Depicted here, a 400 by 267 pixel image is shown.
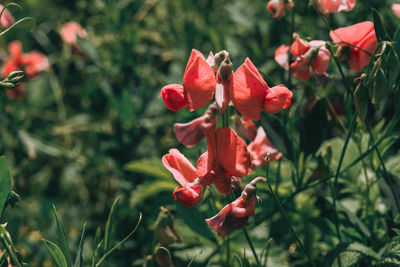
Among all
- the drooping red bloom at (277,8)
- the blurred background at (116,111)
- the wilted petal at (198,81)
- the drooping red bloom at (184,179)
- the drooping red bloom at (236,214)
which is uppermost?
the drooping red bloom at (277,8)

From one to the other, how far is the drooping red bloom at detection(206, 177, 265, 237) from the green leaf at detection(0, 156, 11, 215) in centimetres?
29

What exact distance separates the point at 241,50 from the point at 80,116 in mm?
732

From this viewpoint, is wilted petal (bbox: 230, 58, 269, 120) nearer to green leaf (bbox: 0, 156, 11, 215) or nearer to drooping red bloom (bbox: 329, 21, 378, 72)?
drooping red bloom (bbox: 329, 21, 378, 72)

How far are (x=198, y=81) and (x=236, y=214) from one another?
20 cm

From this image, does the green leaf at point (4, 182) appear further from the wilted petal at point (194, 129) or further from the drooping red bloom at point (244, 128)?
the drooping red bloom at point (244, 128)

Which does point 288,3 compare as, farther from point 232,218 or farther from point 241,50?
point 241,50

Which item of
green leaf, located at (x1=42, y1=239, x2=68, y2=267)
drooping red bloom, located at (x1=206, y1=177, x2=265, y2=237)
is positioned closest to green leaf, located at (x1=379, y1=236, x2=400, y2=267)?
drooping red bloom, located at (x1=206, y1=177, x2=265, y2=237)

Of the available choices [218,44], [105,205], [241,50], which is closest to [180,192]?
[218,44]

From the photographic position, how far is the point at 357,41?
0.76 metres

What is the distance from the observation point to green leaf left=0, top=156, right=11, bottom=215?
0.64 meters

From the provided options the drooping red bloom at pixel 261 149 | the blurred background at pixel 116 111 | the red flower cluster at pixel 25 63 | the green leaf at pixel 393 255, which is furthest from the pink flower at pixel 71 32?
the green leaf at pixel 393 255

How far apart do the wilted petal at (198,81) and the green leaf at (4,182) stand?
0.28 m

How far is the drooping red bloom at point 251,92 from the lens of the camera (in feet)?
2.16

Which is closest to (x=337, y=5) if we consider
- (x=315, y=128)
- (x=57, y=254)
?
(x=315, y=128)
